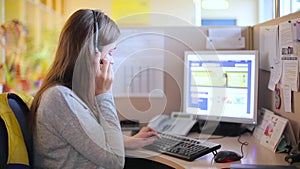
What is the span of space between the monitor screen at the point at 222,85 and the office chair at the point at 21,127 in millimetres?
873

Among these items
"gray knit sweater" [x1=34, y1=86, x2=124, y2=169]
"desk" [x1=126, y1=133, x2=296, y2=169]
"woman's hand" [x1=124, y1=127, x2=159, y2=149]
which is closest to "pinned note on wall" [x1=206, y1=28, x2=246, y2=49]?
"desk" [x1=126, y1=133, x2=296, y2=169]

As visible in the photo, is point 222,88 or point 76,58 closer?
point 76,58

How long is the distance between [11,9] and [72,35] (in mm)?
1689

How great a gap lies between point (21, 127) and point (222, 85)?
975mm

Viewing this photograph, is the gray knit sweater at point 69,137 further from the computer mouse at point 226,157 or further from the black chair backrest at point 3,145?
the computer mouse at point 226,157

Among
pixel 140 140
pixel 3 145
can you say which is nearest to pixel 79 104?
pixel 3 145

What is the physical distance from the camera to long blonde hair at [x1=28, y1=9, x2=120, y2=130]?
1.18 m

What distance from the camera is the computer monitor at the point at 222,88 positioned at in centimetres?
161

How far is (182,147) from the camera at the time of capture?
A: 1.36 m

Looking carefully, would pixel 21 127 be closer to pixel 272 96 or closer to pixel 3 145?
pixel 3 145

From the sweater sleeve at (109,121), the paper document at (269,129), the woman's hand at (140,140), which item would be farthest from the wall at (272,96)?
the sweater sleeve at (109,121)

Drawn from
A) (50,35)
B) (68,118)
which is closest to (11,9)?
(50,35)

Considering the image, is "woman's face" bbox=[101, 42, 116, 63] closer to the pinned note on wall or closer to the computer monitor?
the computer monitor

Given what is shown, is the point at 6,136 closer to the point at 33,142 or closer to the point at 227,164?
the point at 33,142
